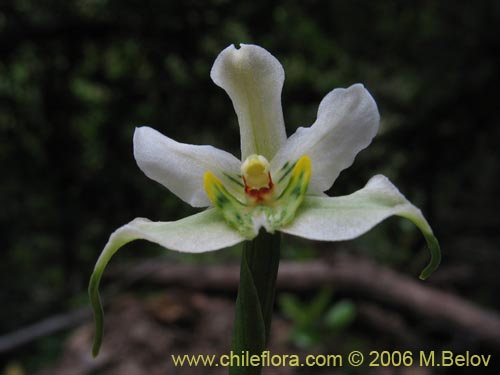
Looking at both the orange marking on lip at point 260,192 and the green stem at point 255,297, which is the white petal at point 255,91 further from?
the green stem at point 255,297

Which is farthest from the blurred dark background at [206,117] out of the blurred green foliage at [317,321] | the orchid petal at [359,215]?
the orchid petal at [359,215]

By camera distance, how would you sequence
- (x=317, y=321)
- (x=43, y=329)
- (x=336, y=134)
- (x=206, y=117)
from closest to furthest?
(x=336, y=134) < (x=317, y=321) < (x=43, y=329) < (x=206, y=117)

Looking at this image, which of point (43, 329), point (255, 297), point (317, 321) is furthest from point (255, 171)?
point (43, 329)

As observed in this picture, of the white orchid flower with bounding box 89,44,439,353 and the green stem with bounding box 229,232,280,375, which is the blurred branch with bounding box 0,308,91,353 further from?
the green stem with bounding box 229,232,280,375

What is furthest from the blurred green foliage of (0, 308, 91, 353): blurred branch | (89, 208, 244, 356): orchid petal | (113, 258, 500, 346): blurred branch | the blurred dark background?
(89, 208, 244, 356): orchid petal

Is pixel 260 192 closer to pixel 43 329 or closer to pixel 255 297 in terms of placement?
pixel 255 297

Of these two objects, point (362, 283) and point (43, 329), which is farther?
point (43, 329)

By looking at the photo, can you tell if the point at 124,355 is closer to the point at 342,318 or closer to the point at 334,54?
the point at 342,318

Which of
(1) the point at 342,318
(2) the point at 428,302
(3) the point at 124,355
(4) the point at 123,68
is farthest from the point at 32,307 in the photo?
(2) the point at 428,302
